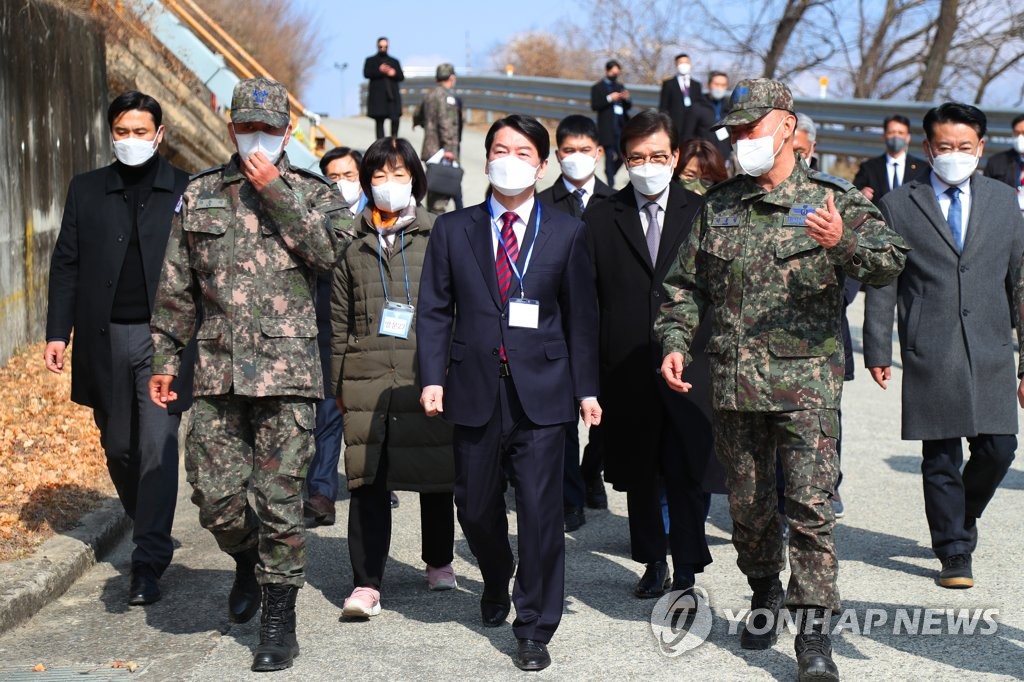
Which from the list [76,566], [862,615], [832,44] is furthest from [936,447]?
[832,44]

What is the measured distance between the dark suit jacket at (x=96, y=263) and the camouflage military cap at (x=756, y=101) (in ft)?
9.50

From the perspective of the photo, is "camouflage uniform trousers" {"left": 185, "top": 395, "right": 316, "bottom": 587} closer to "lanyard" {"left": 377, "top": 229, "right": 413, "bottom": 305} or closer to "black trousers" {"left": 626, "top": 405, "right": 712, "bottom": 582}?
"lanyard" {"left": 377, "top": 229, "right": 413, "bottom": 305}

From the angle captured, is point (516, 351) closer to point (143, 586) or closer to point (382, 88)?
point (143, 586)

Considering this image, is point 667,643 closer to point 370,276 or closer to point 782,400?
point 782,400

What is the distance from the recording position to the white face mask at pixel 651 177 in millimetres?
6641

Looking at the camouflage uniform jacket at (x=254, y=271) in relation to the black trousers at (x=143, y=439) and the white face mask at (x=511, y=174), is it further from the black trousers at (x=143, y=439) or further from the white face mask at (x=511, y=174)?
the black trousers at (x=143, y=439)

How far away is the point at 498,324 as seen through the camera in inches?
225

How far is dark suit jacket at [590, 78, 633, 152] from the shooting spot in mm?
21781

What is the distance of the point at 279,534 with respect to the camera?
5594 millimetres

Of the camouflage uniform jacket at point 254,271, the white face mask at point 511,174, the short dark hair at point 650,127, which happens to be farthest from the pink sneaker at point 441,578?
the short dark hair at point 650,127

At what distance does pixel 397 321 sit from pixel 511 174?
1.06m

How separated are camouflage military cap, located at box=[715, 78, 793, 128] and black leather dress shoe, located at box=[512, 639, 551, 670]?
2.20m

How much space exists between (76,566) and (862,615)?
12.4ft

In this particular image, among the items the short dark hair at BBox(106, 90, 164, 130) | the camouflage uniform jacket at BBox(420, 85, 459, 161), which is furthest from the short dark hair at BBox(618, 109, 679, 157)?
the camouflage uniform jacket at BBox(420, 85, 459, 161)
